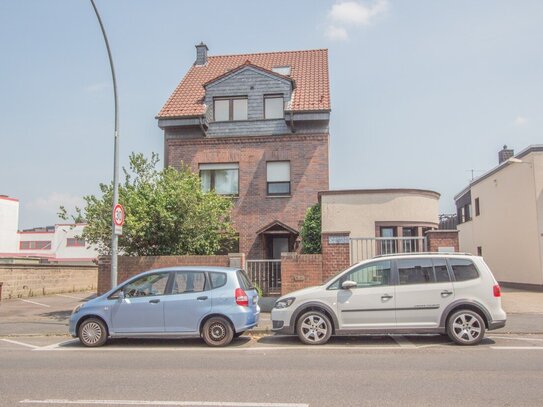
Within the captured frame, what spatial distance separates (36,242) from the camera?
61719 mm

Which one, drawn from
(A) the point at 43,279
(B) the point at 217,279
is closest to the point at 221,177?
(A) the point at 43,279

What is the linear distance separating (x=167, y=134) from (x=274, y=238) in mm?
6620

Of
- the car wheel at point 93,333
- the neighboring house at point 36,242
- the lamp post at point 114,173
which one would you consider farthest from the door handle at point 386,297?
the neighboring house at point 36,242

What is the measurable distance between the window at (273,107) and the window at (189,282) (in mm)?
12698

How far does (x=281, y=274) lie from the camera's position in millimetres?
15000

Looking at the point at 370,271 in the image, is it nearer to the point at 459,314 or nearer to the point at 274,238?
the point at 459,314

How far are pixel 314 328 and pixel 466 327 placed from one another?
113 inches

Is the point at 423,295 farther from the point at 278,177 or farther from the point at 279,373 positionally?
the point at 278,177

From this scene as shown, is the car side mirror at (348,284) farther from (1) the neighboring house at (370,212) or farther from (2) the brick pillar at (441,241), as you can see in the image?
(1) the neighboring house at (370,212)

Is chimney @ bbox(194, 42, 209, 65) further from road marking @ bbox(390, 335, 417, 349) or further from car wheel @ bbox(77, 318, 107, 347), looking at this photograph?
road marking @ bbox(390, 335, 417, 349)

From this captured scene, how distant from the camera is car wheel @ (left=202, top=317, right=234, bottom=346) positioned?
390 inches

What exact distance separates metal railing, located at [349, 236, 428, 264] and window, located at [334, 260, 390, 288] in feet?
15.9

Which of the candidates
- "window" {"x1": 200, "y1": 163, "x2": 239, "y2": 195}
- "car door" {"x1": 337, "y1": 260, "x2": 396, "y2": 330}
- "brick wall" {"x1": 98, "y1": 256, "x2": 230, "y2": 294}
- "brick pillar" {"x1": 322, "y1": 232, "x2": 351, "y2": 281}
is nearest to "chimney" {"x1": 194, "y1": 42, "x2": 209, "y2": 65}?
"window" {"x1": 200, "y1": 163, "x2": 239, "y2": 195}

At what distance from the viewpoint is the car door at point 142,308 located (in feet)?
32.8
